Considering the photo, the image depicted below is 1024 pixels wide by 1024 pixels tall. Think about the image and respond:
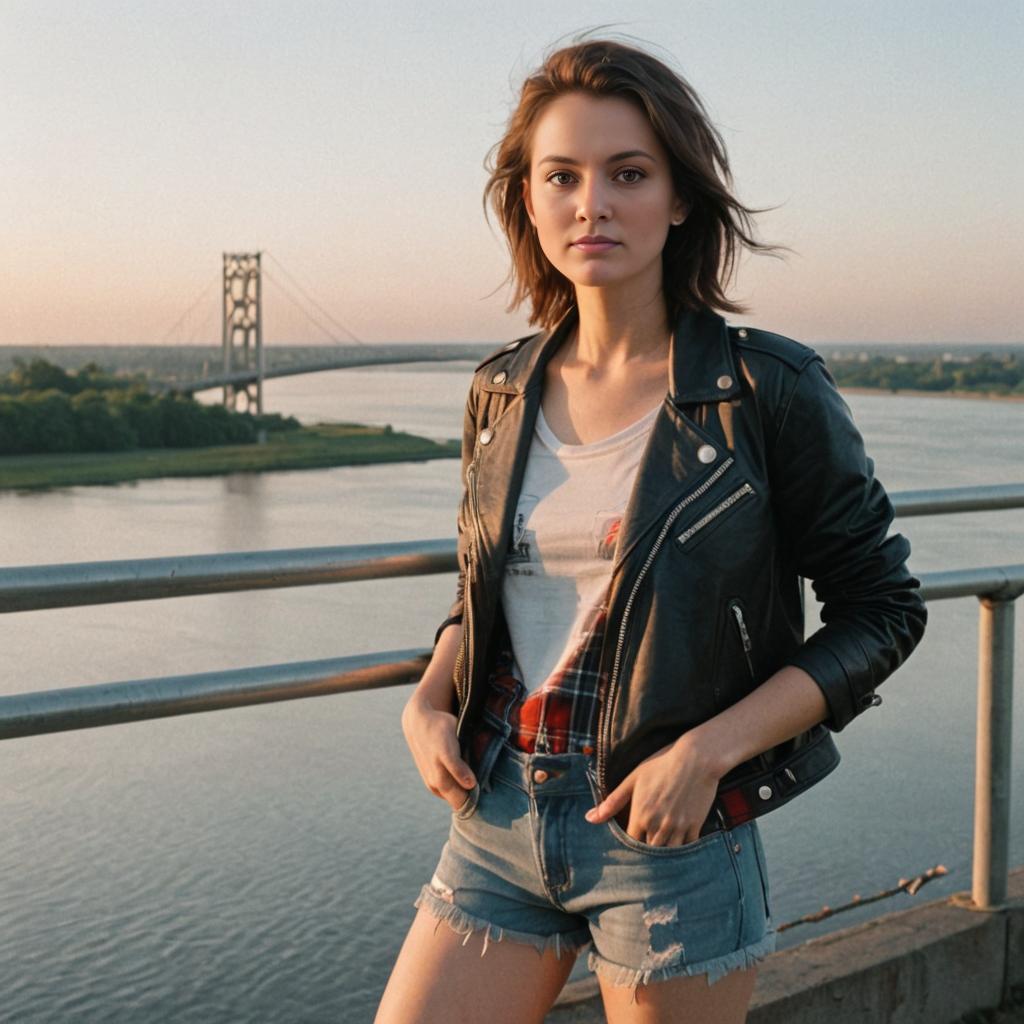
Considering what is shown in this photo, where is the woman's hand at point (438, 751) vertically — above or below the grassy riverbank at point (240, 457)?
above

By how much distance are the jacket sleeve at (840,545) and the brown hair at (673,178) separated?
0.55 ft

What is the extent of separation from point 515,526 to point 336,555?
0.23m

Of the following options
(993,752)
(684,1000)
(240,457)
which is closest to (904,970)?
(993,752)

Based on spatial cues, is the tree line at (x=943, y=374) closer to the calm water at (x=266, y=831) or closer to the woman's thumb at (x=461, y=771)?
the calm water at (x=266, y=831)

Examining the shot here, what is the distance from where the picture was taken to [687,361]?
101cm

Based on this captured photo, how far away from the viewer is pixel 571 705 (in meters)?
0.99

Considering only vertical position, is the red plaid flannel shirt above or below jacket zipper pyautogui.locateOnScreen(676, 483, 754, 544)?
below

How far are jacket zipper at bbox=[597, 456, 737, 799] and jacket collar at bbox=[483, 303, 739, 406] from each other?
70 millimetres

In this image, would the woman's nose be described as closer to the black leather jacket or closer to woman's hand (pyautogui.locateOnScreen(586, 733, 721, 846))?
the black leather jacket

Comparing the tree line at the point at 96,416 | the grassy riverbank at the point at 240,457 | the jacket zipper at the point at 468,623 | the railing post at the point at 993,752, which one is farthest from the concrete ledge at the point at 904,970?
the tree line at the point at 96,416

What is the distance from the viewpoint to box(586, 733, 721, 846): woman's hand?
3.05ft

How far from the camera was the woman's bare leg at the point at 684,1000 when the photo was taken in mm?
959

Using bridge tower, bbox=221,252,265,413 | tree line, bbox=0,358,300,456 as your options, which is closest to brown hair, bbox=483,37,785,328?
tree line, bbox=0,358,300,456

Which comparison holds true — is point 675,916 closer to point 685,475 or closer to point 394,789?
point 685,475
